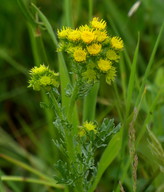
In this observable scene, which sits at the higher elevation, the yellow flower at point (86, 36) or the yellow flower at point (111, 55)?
the yellow flower at point (86, 36)

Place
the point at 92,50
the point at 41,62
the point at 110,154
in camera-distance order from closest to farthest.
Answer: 1. the point at 92,50
2. the point at 110,154
3. the point at 41,62

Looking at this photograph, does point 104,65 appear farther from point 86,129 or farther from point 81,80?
point 86,129

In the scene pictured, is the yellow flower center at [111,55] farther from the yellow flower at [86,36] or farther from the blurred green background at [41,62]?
the blurred green background at [41,62]

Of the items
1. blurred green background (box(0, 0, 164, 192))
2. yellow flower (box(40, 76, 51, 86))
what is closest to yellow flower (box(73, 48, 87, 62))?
yellow flower (box(40, 76, 51, 86))

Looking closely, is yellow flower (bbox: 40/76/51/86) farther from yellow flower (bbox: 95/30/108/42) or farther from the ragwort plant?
yellow flower (bbox: 95/30/108/42)

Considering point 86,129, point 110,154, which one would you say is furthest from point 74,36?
point 110,154

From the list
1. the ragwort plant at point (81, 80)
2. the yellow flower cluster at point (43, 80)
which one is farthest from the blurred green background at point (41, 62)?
the yellow flower cluster at point (43, 80)

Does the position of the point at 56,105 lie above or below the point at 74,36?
below
